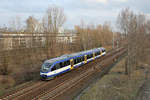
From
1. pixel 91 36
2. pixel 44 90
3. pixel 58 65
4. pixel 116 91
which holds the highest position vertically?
pixel 91 36

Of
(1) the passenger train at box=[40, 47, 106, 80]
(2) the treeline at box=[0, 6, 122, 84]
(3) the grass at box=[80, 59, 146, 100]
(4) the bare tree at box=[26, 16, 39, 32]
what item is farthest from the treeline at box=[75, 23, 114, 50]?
(3) the grass at box=[80, 59, 146, 100]

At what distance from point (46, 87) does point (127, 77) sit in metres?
12.3

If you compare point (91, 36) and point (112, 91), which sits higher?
point (91, 36)

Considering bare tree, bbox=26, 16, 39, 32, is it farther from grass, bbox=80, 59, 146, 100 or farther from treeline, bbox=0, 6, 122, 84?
grass, bbox=80, 59, 146, 100

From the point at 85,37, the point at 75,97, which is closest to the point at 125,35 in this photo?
the point at 75,97

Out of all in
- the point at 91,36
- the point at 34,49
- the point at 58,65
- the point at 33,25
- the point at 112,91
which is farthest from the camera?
the point at 91,36

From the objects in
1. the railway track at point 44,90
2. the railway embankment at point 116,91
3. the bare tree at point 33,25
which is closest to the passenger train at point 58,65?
the railway track at point 44,90

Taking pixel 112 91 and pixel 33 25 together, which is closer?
pixel 112 91

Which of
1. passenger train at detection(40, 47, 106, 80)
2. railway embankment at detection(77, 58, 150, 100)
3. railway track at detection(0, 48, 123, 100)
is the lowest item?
railway embankment at detection(77, 58, 150, 100)

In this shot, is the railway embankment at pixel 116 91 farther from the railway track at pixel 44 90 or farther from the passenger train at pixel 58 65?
the passenger train at pixel 58 65

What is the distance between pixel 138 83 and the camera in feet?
56.3

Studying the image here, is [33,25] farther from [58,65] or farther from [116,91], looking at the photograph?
[116,91]

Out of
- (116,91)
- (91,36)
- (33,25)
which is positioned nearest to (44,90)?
(116,91)

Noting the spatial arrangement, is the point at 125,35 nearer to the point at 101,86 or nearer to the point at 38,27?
the point at 101,86
